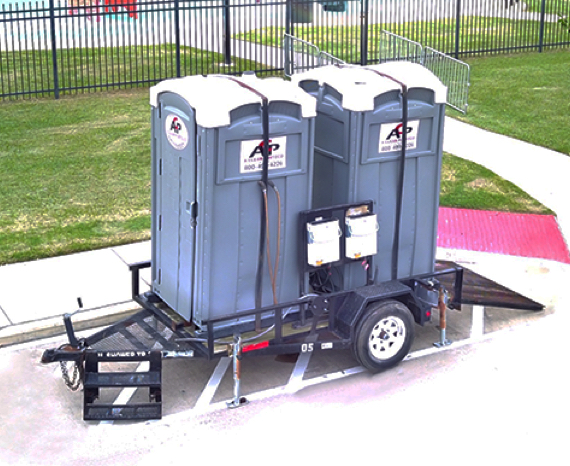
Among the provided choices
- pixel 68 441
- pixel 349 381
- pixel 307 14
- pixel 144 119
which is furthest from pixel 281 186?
pixel 307 14

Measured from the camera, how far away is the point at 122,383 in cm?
655

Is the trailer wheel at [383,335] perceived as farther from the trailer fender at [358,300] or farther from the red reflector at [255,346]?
the red reflector at [255,346]

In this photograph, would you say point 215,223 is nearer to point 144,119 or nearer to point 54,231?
point 54,231

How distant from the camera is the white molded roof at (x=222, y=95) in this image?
20.4ft

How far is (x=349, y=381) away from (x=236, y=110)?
2416mm

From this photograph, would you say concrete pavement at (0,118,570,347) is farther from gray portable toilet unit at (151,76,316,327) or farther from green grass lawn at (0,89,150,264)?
gray portable toilet unit at (151,76,316,327)

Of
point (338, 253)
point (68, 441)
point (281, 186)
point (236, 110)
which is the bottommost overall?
point (68, 441)

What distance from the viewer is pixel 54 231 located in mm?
10016

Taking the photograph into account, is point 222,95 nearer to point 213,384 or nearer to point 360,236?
point 360,236

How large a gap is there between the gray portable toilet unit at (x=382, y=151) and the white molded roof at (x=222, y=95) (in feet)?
1.41

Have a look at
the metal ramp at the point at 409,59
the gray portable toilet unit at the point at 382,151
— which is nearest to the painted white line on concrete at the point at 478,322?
the gray portable toilet unit at the point at 382,151

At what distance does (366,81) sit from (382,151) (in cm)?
58

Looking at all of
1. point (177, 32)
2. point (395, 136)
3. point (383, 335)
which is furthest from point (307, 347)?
point (177, 32)

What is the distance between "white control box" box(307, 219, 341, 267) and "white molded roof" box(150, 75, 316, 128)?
0.86 m
